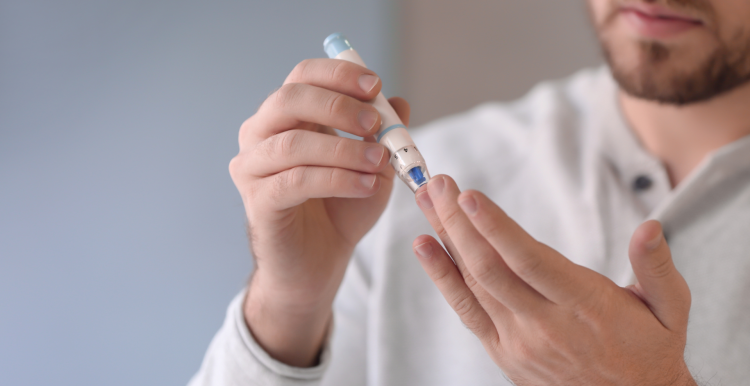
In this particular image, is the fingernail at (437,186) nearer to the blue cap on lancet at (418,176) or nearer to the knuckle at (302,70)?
→ the blue cap on lancet at (418,176)

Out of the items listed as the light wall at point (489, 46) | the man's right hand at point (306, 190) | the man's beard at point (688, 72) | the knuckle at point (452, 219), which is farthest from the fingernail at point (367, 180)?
the light wall at point (489, 46)

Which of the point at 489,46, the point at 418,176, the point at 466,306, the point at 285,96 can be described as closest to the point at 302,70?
the point at 285,96

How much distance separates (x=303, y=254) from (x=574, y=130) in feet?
1.79

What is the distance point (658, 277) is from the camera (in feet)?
1.19

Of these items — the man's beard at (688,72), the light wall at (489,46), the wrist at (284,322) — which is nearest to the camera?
the wrist at (284,322)

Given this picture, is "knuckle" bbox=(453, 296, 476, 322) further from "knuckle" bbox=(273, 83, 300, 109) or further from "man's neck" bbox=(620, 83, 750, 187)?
"man's neck" bbox=(620, 83, 750, 187)

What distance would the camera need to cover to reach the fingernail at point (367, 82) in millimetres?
475

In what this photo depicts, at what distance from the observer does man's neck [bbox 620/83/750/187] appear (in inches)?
30.0

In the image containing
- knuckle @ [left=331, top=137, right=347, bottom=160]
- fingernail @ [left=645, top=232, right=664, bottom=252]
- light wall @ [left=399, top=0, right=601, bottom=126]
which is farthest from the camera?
light wall @ [left=399, top=0, right=601, bottom=126]

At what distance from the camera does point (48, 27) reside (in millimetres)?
822

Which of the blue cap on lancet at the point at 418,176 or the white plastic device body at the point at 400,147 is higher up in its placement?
the white plastic device body at the point at 400,147

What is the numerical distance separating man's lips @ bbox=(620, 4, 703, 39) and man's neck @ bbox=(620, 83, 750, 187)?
0.11 m

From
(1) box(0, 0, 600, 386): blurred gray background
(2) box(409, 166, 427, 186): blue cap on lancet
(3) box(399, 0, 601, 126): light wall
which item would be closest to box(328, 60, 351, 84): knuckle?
(2) box(409, 166, 427, 186): blue cap on lancet

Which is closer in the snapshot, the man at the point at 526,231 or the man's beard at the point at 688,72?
the man at the point at 526,231
